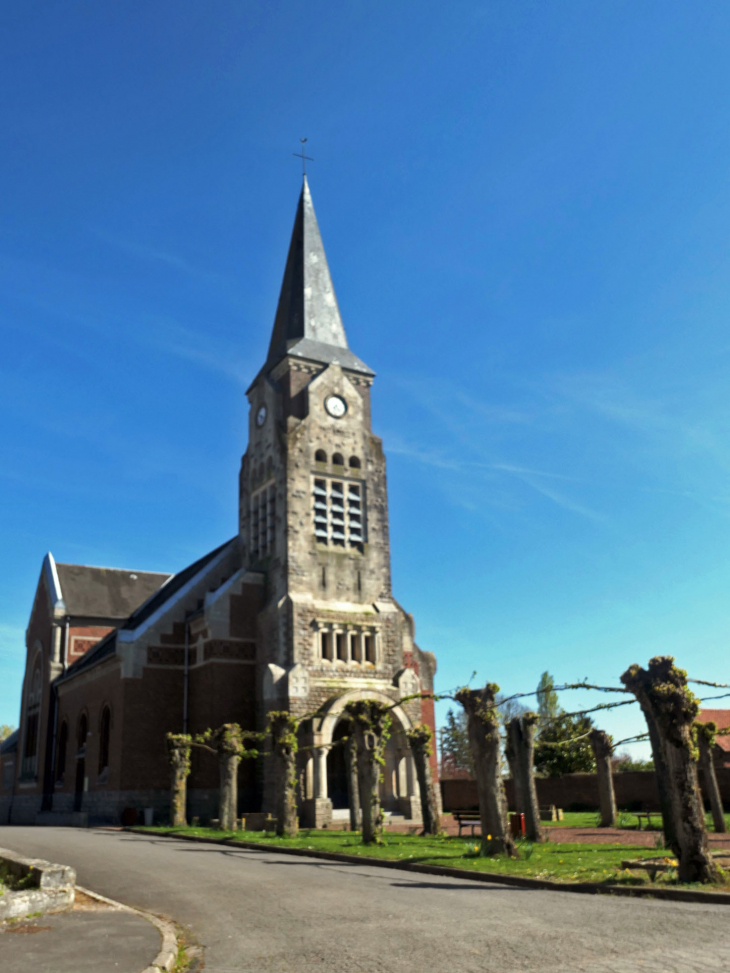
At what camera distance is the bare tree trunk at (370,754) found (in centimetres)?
2197

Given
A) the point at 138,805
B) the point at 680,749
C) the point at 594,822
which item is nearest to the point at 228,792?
the point at 138,805

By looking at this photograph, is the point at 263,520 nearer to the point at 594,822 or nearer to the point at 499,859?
the point at 594,822

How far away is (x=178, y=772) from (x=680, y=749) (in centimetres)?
2339

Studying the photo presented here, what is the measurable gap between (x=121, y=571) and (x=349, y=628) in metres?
25.9

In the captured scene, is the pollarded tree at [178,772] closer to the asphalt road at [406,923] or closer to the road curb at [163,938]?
the asphalt road at [406,923]

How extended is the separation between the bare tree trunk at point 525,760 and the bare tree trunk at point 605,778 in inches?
237

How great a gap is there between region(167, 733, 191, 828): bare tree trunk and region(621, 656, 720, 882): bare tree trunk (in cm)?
2202

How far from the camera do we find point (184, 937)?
10.4 metres

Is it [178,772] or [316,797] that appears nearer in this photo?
[316,797]

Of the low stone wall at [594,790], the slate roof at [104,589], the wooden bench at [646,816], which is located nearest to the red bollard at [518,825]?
the wooden bench at [646,816]

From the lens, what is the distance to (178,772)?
32281 mm

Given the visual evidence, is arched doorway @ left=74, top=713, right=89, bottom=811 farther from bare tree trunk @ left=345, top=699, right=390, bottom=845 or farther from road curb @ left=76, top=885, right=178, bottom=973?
road curb @ left=76, top=885, right=178, bottom=973

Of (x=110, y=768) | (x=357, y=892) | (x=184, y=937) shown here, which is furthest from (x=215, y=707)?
(x=184, y=937)

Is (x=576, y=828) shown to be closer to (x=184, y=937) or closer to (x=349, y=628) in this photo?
(x=349, y=628)
